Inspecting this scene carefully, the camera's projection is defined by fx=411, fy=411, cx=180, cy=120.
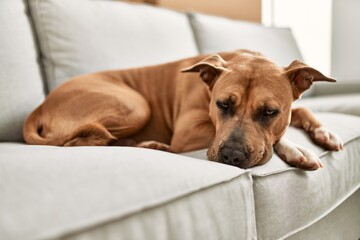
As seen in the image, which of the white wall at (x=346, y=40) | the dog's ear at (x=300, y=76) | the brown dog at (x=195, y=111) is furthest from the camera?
the white wall at (x=346, y=40)

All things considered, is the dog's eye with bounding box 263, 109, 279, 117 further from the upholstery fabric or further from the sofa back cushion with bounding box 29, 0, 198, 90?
the sofa back cushion with bounding box 29, 0, 198, 90

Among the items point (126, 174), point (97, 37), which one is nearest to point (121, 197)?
point (126, 174)

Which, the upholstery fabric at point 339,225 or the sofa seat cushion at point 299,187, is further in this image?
the upholstery fabric at point 339,225

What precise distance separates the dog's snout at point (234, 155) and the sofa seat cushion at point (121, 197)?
0.47ft

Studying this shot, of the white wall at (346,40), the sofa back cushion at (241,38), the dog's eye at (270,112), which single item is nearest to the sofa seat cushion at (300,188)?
the dog's eye at (270,112)

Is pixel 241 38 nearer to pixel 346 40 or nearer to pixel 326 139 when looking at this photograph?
pixel 326 139

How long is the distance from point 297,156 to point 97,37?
139 cm

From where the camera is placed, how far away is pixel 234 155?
4.52 feet

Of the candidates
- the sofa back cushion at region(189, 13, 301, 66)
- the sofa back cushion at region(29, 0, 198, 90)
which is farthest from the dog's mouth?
the sofa back cushion at region(189, 13, 301, 66)

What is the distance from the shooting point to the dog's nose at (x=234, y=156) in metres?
1.37

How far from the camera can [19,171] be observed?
0.95 m

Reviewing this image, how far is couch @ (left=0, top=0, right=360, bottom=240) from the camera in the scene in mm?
855

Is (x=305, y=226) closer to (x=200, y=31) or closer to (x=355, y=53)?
(x=200, y=31)

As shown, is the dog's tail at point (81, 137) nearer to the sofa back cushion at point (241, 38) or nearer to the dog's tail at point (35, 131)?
the dog's tail at point (35, 131)
